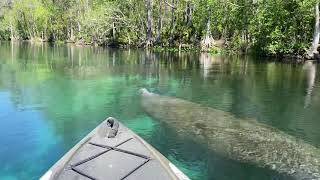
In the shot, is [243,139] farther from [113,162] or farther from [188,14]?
[188,14]

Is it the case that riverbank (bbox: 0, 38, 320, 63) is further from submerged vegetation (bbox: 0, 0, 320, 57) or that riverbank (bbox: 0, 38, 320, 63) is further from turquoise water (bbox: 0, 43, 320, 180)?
turquoise water (bbox: 0, 43, 320, 180)

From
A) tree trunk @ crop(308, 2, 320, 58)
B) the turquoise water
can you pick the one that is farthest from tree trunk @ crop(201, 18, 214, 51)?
the turquoise water

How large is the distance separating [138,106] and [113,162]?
8.76 m

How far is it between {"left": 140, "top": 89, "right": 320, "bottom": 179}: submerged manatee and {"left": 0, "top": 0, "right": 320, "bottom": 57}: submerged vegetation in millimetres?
22854

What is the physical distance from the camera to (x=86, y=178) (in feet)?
18.4

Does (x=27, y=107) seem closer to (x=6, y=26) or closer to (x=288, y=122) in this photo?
(x=288, y=122)

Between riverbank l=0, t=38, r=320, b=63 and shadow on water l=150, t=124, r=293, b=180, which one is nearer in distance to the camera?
shadow on water l=150, t=124, r=293, b=180

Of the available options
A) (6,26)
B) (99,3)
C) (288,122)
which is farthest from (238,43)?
(6,26)

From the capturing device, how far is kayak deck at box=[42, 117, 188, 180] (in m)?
5.73

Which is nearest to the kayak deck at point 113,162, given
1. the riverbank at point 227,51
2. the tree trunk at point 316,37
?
the riverbank at point 227,51

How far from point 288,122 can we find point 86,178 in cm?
941

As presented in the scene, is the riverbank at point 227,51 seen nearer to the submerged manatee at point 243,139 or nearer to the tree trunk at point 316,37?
the tree trunk at point 316,37

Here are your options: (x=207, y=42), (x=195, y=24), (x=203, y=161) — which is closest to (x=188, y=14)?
(x=195, y=24)

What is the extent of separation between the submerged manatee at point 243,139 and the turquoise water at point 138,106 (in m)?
0.31
